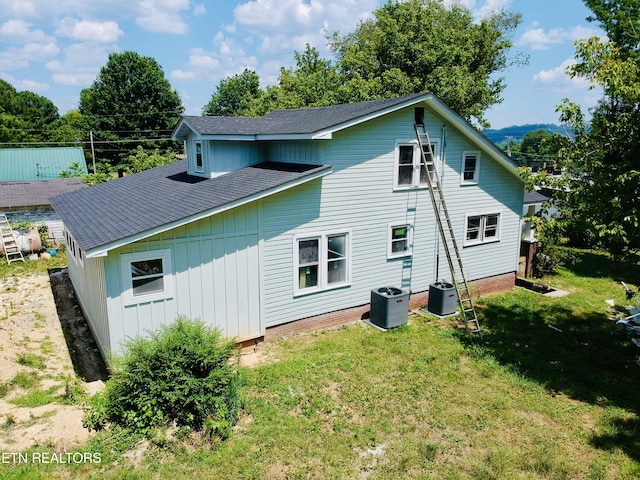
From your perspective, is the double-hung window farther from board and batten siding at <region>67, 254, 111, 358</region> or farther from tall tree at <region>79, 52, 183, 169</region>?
tall tree at <region>79, 52, 183, 169</region>

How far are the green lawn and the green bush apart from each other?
356 millimetres

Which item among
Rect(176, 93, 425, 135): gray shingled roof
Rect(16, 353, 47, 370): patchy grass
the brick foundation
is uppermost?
Rect(176, 93, 425, 135): gray shingled roof

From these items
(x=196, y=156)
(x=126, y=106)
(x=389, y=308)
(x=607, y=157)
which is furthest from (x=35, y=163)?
(x=607, y=157)

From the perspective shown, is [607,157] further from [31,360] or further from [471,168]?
[31,360]

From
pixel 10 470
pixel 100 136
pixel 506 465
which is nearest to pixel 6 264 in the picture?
pixel 10 470

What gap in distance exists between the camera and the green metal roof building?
32.1 meters

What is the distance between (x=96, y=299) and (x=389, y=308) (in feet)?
25.5

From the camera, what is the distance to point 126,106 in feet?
171

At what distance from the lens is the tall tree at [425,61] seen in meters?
31.0

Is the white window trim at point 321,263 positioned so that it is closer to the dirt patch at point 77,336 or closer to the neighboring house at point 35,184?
the dirt patch at point 77,336

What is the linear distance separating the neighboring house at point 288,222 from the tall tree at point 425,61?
16119 mm

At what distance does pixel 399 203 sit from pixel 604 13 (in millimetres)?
23575

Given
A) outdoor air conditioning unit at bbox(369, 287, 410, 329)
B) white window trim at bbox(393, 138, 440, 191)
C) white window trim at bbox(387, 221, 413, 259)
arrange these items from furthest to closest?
white window trim at bbox(387, 221, 413, 259)
white window trim at bbox(393, 138, 440, 191)
outdoor air conditioning unit at bbox(369, 287, 410, 329)

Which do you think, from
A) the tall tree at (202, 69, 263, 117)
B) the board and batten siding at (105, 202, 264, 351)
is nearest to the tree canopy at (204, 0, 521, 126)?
the board and batten siding at (105, 202, 264, 351)
